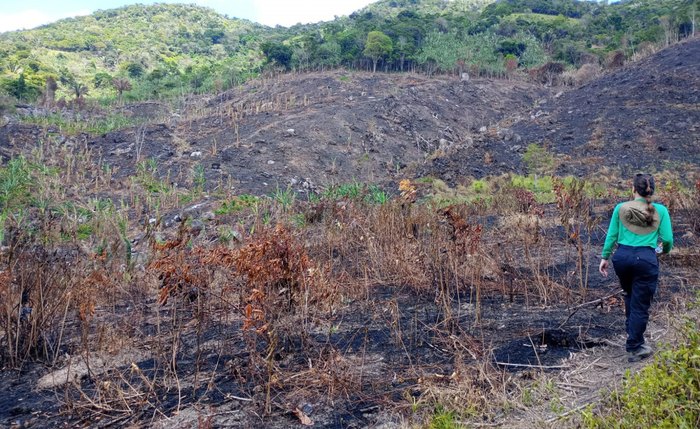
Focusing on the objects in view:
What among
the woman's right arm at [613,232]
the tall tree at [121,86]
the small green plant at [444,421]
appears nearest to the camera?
the small green plant at [444,421]

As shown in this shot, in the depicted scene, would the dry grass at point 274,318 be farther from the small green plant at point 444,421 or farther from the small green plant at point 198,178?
the small green plant at point 198,178

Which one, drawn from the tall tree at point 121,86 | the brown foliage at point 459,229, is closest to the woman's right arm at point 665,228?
the brown foliage at point 459,229

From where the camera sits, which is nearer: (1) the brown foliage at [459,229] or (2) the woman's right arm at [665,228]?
(2) the woman's right arm at [665,228]

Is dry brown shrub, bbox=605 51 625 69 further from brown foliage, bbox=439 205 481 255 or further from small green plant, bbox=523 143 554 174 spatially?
brown foliage, bbox=439 205 481 255

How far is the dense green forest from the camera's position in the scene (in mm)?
25469

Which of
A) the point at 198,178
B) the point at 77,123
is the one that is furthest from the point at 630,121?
the point at 77,123

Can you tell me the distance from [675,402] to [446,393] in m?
1.17

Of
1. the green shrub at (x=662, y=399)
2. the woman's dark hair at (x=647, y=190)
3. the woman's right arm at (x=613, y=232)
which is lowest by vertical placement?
the green shrub at (x=662, y=399)

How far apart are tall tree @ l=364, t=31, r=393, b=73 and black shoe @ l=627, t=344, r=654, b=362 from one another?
74.4ft

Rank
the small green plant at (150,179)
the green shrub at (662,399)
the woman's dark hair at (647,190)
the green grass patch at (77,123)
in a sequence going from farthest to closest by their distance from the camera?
the green grass patch at (77,123)
the small green plant at (150,179)
the woman's dark hair at (647,190)
the green shrub at (662,399)

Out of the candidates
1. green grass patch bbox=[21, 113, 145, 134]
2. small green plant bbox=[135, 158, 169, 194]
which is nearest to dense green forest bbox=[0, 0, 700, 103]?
green grass patch bbox=[21, 113, 145, 134]

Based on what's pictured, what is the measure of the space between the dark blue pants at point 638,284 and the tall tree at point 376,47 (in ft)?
73.4

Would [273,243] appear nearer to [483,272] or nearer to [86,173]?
[483,272]

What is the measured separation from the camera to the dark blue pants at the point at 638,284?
11.6 feet
